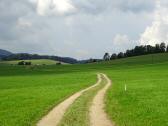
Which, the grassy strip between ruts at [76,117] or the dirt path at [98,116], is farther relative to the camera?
the grassy strip between ruts at [76,117]

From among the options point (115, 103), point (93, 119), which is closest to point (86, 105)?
point (115, 103)

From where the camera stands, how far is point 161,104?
104 feet

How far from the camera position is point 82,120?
Answer: 24125 mm

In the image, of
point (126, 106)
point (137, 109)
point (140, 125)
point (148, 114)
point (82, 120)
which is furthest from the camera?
point (126, 106)

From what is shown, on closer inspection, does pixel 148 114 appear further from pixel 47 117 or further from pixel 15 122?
pixel 15 122

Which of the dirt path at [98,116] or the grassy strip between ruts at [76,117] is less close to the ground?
the grassy strip between ruts at [76,117]

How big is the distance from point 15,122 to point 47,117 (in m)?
2.52

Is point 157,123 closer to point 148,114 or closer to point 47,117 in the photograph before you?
point 148,114

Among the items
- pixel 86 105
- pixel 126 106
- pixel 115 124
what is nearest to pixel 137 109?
pixel 126 106

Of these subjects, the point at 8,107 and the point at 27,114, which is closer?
the point at 27,114

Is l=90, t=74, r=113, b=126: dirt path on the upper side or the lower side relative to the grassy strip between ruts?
lower

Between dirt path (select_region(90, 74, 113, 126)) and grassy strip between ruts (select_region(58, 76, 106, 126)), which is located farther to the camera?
grassy strip between ruts (select_region(58, 76, 106, 126))

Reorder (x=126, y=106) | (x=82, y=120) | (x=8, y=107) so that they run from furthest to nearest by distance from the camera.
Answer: (x=8, y=107) → (x=126, y=106) → (x=82, y=120)

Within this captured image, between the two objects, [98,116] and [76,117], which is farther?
[98,116]
